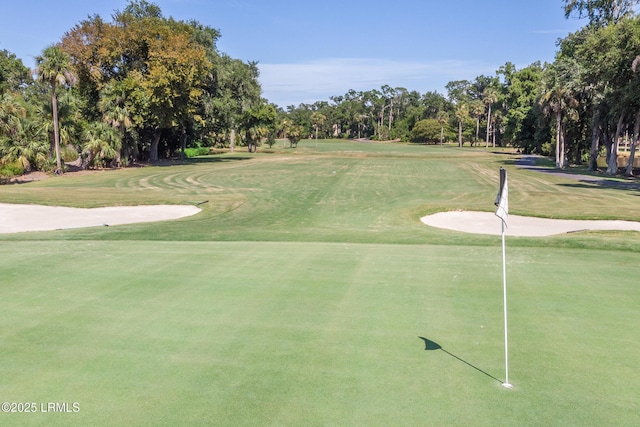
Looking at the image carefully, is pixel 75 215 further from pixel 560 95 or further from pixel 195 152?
pixel 195 152

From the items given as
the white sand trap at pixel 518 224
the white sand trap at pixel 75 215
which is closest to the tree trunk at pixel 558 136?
the white sand trap at pixel 518 224

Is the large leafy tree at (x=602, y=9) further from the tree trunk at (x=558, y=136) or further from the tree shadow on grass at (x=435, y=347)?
the tree shadow on grass at (x=435, y=347)

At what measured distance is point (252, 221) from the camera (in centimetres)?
2223

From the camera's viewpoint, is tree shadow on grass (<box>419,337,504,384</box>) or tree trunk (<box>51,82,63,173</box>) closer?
tree shadow on grass (<box>419,337,504,384</box>)

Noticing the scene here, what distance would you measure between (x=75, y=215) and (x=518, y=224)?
20435 millimetres

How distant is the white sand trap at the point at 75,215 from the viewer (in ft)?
66.9

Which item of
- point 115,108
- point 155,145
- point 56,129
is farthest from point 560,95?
point 56,129

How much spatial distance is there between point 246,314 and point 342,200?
22034mm

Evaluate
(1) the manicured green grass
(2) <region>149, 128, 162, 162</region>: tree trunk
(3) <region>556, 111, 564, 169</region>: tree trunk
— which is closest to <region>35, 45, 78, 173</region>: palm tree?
(2) <region>149, 128, 162, 162</region>: tree trunk

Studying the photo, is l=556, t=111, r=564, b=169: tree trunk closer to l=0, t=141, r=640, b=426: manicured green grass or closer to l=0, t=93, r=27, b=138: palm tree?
l=0, t=141, r=640, b=426: manicured green grass

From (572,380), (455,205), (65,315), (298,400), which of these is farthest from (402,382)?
(455,205)

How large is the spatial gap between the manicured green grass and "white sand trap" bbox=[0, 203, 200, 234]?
546cm

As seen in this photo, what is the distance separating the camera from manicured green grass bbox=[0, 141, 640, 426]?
4844 mm

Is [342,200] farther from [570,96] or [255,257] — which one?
[570,96]
